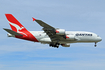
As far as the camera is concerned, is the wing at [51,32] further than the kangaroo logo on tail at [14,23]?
No

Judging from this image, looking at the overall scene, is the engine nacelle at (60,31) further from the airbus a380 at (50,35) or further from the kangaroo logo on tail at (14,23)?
the kangaroo logo on tail at (14,23)

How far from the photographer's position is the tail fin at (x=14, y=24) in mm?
53969

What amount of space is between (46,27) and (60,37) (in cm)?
636

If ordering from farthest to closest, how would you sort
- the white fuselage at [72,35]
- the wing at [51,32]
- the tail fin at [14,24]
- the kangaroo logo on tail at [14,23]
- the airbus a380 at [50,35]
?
1. the kangaroo logo on tail at [14,23]
2. the tail fin at [14,24]
3. the white fuselage at [72,35]
4. the airbus a380 at [50,35]
5. the wing at [51,32]

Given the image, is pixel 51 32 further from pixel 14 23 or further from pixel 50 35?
pixel 14 23

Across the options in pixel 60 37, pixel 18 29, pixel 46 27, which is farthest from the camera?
pixel 18 29

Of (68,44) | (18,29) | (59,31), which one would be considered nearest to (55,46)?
(68,44)

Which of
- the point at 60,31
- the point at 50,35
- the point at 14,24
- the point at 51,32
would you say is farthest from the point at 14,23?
the point at 60,31

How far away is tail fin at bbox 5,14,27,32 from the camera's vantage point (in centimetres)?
5397

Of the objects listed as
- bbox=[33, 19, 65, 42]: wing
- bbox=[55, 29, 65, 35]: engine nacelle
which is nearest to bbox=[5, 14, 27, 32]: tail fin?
bbox=[33, 19, 65, 42]: wing

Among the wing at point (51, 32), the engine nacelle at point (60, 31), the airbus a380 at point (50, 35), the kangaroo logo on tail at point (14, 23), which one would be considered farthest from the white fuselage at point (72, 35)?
the kangaroo logo on tail at point (14, 23)

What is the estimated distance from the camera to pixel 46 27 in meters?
46.2

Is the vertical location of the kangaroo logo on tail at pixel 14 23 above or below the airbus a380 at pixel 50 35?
above

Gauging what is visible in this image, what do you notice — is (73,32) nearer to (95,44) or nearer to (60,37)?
(60,37)
